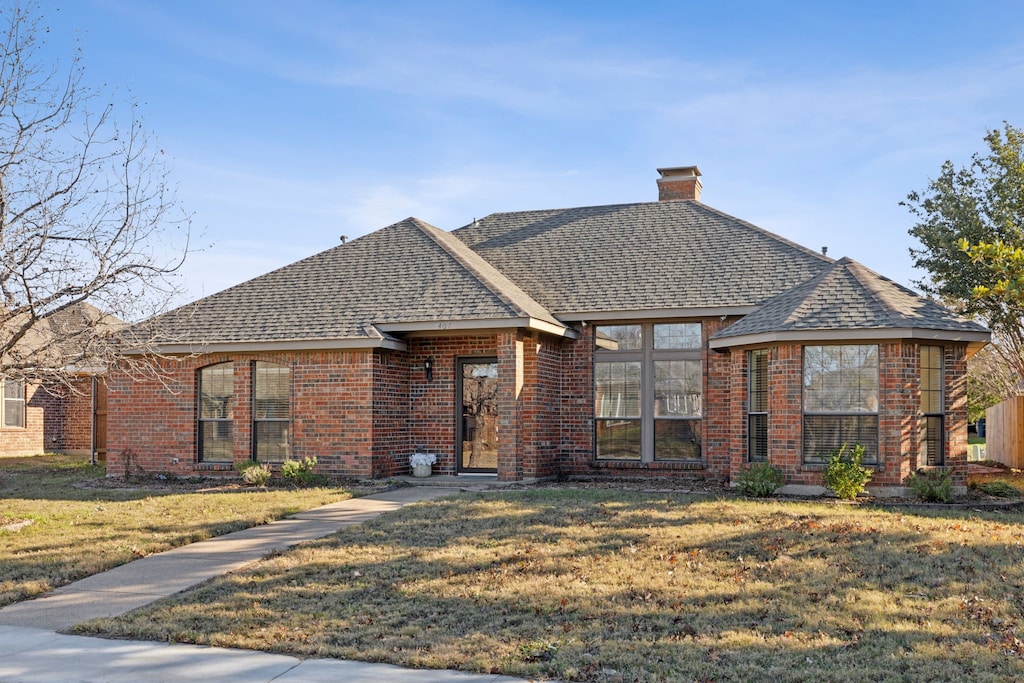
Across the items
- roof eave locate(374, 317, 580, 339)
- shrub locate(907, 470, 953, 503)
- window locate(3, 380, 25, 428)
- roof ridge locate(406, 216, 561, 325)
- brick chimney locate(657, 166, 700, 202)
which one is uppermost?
brick chimney locate(657, 166, 700, 202)

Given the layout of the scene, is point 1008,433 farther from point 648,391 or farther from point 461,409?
point 461,409

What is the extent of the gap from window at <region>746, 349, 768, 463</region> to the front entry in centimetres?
483

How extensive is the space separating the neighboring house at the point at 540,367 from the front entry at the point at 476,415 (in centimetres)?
4

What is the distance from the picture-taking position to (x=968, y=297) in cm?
2206

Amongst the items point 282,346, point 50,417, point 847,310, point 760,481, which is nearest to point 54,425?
point 50,417

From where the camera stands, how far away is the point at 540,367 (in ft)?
55.9

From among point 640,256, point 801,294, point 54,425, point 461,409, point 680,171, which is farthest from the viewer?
point 54,425

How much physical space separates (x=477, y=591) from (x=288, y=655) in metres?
2.05

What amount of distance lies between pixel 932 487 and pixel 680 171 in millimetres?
10876

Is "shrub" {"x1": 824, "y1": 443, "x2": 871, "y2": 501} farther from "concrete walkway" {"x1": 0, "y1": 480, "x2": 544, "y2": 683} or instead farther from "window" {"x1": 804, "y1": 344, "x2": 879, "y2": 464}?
"concrete walkway" {"x1": 0, "y1": 480, "x2": 544, "y2": 683}

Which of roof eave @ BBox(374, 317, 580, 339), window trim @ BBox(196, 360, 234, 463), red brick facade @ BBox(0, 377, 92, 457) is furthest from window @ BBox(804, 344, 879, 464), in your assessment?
red brick facade @ BBox(0, 377, 92, 457)

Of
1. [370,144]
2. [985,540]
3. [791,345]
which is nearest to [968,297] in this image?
[791,345]

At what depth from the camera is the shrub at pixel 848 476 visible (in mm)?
13773

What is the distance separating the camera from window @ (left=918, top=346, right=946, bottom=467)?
14.8 m
